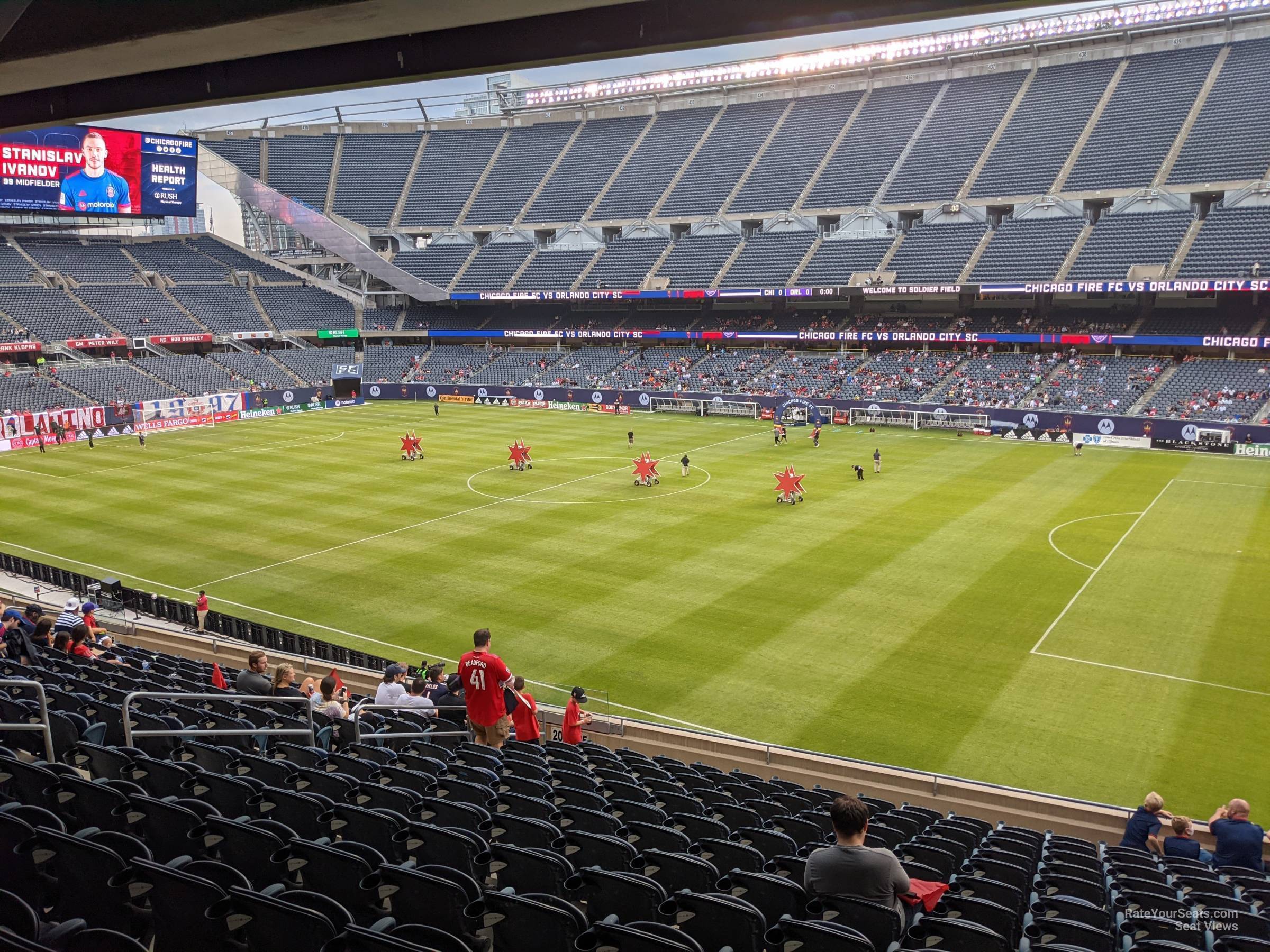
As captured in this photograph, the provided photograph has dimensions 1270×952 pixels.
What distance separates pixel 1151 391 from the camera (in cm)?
5706

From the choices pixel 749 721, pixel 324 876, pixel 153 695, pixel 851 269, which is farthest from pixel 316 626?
pixel 851 269

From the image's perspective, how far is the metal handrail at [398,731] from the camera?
12.4 meters

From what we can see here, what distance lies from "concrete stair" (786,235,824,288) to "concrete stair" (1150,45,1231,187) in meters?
25.8

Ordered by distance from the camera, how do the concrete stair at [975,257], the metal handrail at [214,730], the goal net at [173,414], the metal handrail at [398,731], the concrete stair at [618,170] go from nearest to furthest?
the metal handrail at [214,730]
the metal handrail at [398,731]
the goal net at [173,414]
the concrete stair at [975,257]
the concrete stair at [618,170]

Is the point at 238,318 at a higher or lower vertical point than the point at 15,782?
higher

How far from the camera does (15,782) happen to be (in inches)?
309

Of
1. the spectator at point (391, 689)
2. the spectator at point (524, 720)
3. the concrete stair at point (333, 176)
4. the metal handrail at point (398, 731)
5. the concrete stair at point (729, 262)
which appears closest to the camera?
the metal handrail at point (398, 731)

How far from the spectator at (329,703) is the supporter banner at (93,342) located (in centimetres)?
7118

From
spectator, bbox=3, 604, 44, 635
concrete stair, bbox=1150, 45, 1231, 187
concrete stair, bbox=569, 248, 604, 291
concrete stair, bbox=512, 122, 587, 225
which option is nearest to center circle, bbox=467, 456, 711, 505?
spectator, bbox=3, 604, 44, 635

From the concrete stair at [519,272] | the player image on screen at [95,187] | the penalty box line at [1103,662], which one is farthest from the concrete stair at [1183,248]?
the player image on screen at [95,187]

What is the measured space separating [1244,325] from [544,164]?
71.9m

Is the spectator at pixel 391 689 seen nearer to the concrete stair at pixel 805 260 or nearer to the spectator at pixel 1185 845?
the spectator at pixel 1185 845

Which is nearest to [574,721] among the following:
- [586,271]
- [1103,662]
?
[1103,662]

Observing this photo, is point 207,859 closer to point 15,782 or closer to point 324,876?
point 324,876
